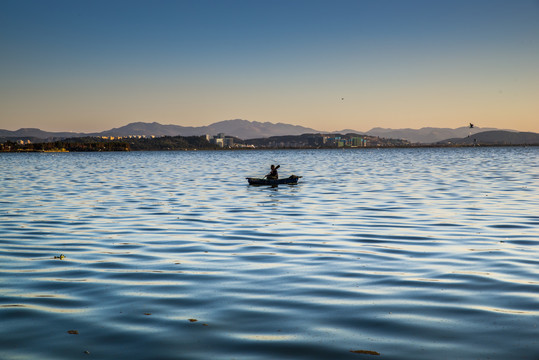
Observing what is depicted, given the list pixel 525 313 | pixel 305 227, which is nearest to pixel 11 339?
pixel 525 313

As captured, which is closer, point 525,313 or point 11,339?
point 11,339

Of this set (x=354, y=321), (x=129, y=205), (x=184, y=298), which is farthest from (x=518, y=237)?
(x=129, y=205)

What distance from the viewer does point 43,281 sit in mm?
13055

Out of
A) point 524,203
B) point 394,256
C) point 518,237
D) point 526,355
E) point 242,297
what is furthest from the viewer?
point 524,203

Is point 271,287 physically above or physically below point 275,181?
above

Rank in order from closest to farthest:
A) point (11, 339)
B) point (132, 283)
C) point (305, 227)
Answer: point (11, 339), point (132, 283), point (305, 227)

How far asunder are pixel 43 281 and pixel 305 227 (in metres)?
11.9

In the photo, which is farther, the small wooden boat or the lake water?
the small wooden boat

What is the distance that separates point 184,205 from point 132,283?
65.0 ft

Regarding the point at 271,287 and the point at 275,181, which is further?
the point at 275,181

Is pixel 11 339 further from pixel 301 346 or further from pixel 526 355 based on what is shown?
pixel 526 355

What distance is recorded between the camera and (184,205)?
32.5m

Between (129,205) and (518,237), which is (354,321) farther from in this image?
(129,205)

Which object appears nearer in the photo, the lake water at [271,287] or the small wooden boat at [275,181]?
the lake water at [271,287]
